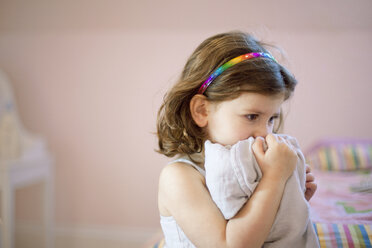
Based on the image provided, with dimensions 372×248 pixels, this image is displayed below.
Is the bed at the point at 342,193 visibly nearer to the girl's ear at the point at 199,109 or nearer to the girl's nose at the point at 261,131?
the girl's nose at the point at 261,131

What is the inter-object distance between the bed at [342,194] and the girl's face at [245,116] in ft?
0.93

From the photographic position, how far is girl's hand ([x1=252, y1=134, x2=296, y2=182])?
64 cm

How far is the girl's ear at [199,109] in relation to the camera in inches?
31.4

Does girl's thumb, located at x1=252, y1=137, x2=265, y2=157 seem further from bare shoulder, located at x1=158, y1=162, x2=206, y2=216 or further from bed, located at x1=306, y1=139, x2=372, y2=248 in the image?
bed, located at x1=306, y1=139, x2=372, y2=248

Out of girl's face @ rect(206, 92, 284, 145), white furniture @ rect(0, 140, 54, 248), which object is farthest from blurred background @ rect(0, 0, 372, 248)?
girl's face @ rect(206, 92, 284, 145)

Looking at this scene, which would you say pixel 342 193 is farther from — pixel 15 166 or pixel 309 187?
pixel 15 166

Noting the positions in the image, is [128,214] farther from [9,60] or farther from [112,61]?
[9,60]

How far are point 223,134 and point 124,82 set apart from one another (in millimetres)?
1566

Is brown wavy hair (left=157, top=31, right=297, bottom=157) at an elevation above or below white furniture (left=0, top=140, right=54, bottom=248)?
above

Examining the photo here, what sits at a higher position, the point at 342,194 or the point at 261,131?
the point at 261,131

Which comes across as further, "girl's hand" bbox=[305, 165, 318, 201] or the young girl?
"girl's hand" bbox=[305, 165, 318, 201]

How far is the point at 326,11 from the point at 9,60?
2.12 m

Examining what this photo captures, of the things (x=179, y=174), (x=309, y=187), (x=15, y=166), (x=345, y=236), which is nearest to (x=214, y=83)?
(x=179, y=174)

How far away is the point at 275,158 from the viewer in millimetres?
649
